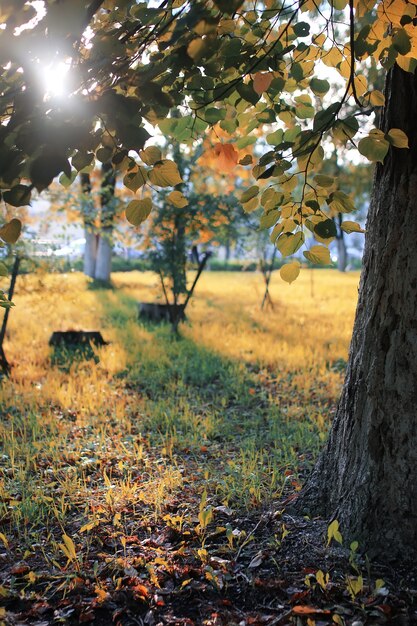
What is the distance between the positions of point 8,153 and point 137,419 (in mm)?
3321

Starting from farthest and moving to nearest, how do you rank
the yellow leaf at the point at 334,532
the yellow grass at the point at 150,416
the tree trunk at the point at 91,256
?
1. the tree trunk at the point at 91,256
2. the yellow grass at the point at 150,416
3. the yellow leaf at the point at 334,532

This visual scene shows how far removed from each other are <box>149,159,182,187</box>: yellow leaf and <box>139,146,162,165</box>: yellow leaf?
23 mm

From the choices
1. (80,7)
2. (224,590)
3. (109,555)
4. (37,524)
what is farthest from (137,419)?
(80,7)

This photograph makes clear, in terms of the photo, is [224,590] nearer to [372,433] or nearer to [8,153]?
[372,433]

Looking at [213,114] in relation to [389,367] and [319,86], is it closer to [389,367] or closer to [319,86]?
[319,86]

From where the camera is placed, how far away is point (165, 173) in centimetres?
171

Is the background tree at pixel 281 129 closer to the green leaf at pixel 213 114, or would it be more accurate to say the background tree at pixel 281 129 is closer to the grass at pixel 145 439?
the green leaf at pixel 213 114

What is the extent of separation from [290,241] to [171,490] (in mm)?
1712

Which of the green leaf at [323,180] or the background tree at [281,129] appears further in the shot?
the green leaf at [323,180]

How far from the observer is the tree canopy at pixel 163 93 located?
1.27 metres

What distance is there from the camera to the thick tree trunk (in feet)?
7.32

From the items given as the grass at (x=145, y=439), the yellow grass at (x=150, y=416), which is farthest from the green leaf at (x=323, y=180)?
the yellow grass at (x=150, y=416)

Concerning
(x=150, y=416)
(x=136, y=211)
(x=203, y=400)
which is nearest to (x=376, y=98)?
(x=136, y=211)

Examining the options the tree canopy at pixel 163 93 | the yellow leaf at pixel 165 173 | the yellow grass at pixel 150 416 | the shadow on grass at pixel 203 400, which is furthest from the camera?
the shadow on grass at pixel 203 400
